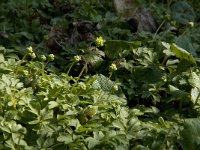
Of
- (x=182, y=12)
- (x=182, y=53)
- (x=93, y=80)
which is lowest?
(x=182, y=12)

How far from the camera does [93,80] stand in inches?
98.8

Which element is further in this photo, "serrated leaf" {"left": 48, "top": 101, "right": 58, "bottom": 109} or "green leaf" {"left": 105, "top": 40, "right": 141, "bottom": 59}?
"green leaf" {"left": 105, "top": 40, "right": 141, "bottom": 59}

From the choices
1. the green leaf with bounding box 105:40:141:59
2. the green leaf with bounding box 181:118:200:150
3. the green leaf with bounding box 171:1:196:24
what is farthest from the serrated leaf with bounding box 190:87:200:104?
the green leaf with bounding box 171:1:196:24

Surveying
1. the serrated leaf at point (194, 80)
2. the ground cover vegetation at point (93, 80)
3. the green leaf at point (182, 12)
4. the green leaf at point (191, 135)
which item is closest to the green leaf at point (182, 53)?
the ground cover vegetation at point (93, 80)

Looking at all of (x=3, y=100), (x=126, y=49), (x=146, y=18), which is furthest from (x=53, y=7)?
(x=3, y=100)

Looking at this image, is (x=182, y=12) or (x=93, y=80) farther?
(x=182, y=12)

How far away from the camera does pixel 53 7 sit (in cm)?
370

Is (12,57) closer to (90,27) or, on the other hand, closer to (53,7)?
(90,27)

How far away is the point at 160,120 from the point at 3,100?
81cm

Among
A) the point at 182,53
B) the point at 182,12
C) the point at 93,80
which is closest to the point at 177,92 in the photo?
the point at 182,53

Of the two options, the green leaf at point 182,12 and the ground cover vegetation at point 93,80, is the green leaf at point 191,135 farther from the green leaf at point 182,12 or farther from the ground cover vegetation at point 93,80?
the green leaf at point 182,12

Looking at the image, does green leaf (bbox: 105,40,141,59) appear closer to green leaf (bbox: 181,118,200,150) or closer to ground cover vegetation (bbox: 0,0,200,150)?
ground cover vegetation (bbox: 0,0,200,150)

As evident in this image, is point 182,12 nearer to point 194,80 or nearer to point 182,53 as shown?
point 182,53

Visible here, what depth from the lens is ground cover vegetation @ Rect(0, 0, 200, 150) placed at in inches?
82.2
